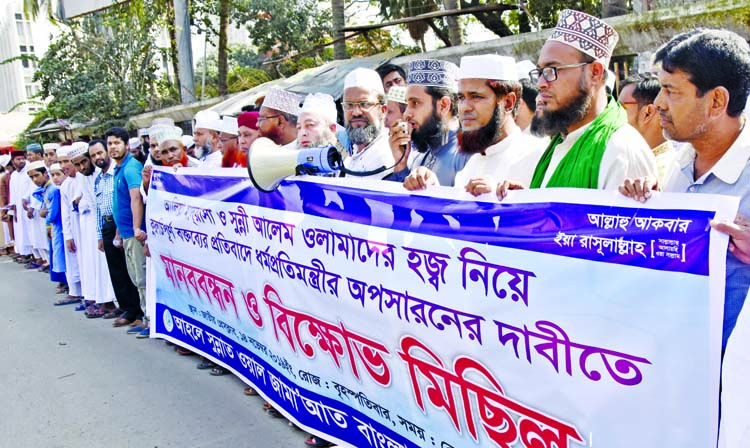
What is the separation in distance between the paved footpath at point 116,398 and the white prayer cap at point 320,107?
6.05ft

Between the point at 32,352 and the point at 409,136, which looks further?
the point at 32,352

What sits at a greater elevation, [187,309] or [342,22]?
[342,22]

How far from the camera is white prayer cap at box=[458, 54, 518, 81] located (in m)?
3.12

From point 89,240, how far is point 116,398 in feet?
11.5

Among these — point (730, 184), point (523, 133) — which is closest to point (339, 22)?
point (523, 133)

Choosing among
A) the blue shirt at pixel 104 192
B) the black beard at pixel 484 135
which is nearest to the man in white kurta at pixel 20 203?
the blue shirt at pixel 104 192

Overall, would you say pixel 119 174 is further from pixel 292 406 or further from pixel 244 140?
pixel 292 406

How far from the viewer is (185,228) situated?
16.5 feet

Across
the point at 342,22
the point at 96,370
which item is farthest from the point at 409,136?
the point at 342,22

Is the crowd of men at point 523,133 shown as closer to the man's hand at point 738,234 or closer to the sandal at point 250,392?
the man's hand at point 738,234

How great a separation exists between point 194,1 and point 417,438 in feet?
64.6

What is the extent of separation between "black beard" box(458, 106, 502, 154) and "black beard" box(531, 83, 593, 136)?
1.58 ft

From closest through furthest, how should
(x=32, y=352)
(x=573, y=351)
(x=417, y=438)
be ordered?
(x=573, y=351), (x=417, y=438), (x=32, y=352)

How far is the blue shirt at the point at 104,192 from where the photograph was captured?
6.61m
